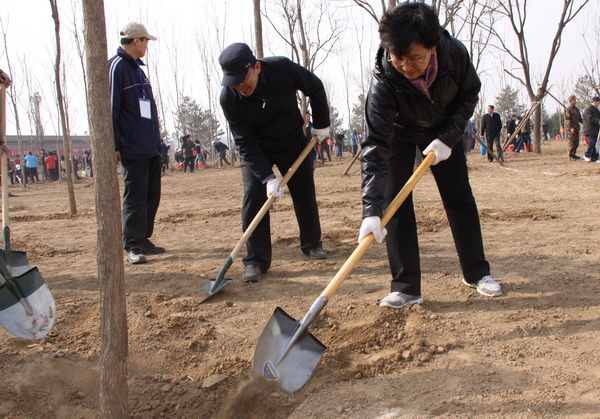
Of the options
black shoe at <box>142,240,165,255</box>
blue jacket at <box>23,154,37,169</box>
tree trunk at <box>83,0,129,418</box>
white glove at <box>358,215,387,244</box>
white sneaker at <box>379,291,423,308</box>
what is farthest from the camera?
blue jacket at <box>23,154,37,169</box>

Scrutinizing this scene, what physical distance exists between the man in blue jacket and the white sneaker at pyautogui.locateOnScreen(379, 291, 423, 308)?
2.29 m

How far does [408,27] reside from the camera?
7.30 ft

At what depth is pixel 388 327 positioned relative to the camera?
2648 millimetres

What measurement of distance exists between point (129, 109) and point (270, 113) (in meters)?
1.47

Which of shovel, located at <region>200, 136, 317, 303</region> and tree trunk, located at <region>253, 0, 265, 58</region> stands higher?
tree trunk, located at <region>253, 0, 265, 58</region>

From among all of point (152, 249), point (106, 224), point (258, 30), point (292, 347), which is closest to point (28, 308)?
point (106, 224)

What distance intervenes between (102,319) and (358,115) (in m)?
60.1

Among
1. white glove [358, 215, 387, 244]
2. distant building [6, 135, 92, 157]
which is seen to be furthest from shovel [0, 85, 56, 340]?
distant building [6, 135, 92, 157]

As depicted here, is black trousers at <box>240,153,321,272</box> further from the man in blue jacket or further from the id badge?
the id badge

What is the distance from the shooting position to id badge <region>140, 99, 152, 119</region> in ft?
14.2

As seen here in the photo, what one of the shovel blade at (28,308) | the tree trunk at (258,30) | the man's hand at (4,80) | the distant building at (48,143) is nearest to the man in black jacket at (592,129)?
the tree trunk at (258,30)

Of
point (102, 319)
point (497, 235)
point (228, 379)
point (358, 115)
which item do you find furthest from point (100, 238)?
point (358, 115)

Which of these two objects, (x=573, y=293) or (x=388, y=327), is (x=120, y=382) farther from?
(x=573, y=293)

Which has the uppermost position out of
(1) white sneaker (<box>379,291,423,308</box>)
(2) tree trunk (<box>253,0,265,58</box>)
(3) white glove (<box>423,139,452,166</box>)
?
(2) tree trunk (<box>253,0,265,58</box>)
